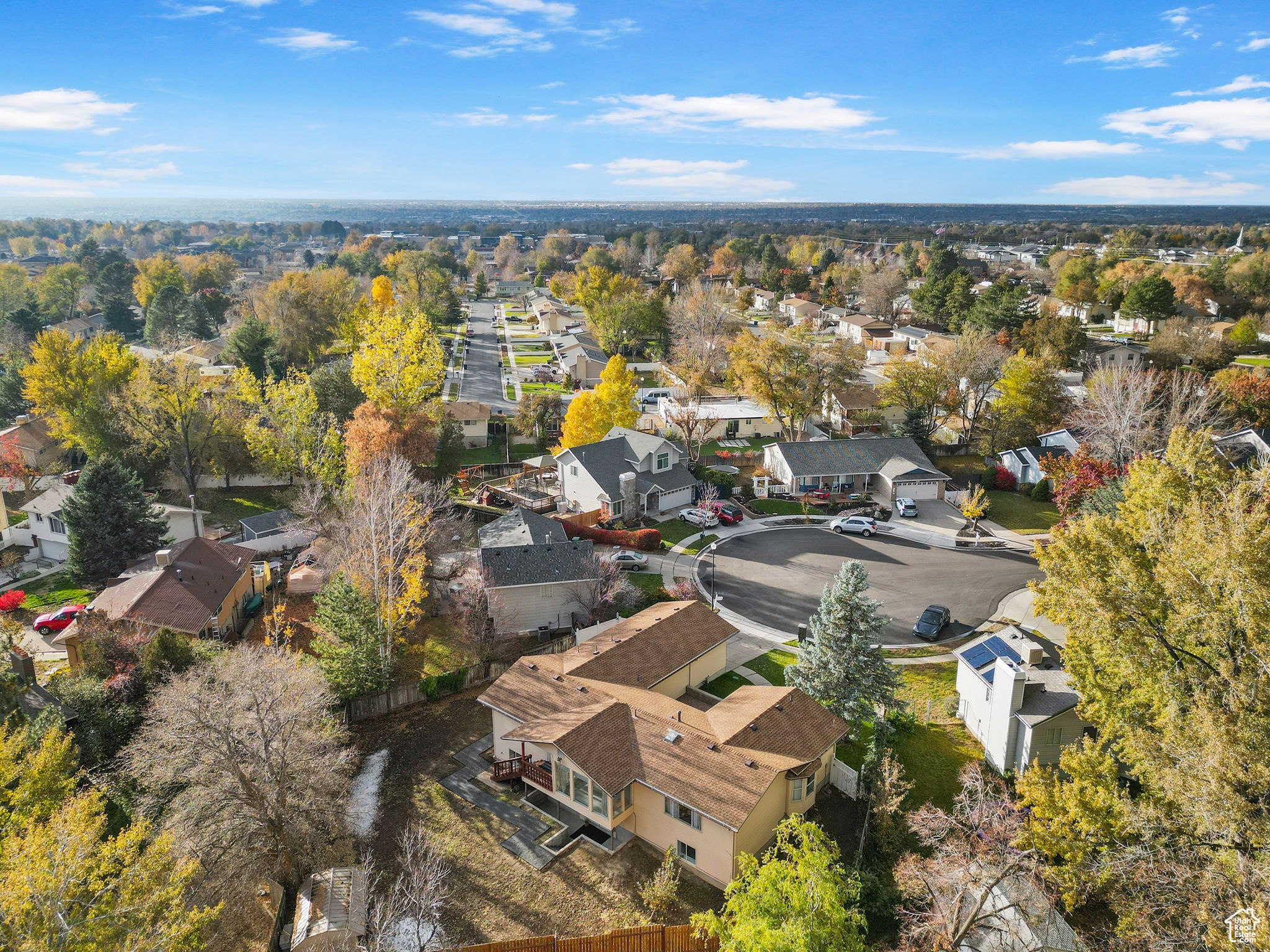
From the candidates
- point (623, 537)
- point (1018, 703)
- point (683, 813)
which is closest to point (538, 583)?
point (623, 537)

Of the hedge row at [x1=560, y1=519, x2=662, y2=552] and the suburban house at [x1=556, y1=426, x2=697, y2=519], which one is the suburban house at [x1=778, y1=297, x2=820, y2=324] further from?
the hedge row at [x1=560, y1=519, x2=662, y2=552]

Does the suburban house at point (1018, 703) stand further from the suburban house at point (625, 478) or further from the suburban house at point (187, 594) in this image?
the suburban house at point (187, 594)

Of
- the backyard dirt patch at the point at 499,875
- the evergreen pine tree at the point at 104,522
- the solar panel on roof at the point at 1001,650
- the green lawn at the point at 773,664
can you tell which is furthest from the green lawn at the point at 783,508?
the evergreen pine tree at the point at 104,522

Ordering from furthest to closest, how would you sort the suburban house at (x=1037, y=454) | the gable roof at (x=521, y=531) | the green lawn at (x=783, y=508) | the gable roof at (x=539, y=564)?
the suburban house at (x=1037, y=454)
the green lawn at (x=783, y=508)
the gable roof at (x=521, y=531)
the gable roof at (x=539, y=564)

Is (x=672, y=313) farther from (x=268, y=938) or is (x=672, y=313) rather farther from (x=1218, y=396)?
(x=268, y=938)

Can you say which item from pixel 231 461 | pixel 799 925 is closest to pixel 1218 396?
pixel 799 925

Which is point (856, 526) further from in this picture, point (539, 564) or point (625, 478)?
point (539, 564)

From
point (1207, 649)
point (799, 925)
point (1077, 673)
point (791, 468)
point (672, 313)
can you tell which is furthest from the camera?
point (672, 313)
